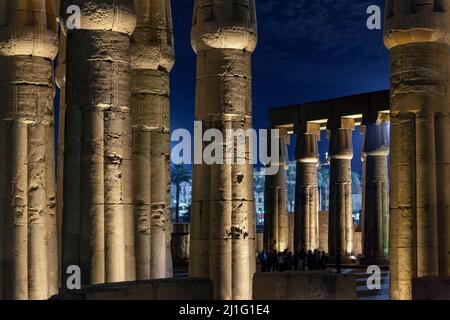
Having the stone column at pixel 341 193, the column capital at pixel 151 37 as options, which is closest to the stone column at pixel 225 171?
the column capital at pixel 151 37

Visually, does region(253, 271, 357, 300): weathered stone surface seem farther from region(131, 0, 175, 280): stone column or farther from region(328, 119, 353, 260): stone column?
region(328, 119, 353, 260): stone column

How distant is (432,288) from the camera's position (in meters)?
12.0

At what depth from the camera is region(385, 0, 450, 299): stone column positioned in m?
15.5

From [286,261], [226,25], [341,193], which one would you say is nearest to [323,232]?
[341,193]

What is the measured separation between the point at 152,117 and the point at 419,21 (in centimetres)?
595

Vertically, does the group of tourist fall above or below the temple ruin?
below

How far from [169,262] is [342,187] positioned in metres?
15.3

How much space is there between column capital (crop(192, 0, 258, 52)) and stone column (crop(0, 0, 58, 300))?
3.17 m

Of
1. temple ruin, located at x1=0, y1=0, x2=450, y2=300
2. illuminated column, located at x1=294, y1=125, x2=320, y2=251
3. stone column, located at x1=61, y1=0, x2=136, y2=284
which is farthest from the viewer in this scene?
illuminated column, located at x1=294, y1=125, x2=320, y2=251

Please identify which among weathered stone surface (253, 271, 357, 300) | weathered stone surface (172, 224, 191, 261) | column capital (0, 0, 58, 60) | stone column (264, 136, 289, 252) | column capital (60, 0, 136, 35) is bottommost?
weathered stone surface (253, 271, 357, 300)

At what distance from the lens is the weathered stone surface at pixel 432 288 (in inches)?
465

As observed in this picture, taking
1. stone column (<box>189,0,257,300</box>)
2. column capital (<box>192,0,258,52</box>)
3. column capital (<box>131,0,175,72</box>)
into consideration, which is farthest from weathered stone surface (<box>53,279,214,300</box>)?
column capital (<box>131,0,175,72</box>)

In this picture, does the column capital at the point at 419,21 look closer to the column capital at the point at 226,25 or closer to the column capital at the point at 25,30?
the column capital at the point at 226,25

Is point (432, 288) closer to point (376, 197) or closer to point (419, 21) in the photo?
point (419, 21)
